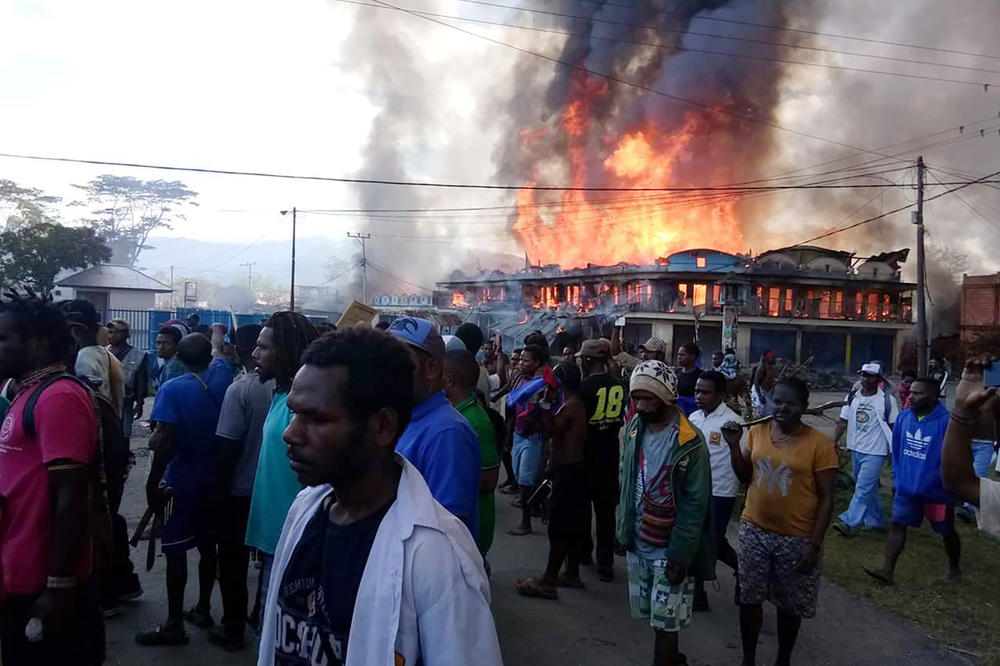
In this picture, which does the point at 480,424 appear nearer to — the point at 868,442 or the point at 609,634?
the point at 609,634

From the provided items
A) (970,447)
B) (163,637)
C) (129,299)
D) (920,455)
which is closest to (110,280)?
(129,299)

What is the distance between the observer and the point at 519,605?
17.3 ft

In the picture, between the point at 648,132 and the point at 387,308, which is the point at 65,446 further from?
the point at 648,132

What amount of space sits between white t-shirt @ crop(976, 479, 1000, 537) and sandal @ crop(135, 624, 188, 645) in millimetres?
4347

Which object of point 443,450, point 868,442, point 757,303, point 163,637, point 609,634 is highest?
point 757,303

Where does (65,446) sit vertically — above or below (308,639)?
above

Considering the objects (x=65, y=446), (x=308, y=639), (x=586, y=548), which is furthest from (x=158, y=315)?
(x=308, y=639)

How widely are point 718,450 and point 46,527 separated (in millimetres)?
4546

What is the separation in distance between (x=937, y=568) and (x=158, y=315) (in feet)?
68.0

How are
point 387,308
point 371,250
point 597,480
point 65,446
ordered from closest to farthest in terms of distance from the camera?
point 65,446 → point 597,480 → point 387,308 → point 371,250

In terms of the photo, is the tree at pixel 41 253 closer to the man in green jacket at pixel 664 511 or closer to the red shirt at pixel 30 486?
the red shirt at pixel 30 486

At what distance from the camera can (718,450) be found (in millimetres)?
5559

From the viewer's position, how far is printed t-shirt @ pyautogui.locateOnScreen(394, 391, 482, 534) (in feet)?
7.86

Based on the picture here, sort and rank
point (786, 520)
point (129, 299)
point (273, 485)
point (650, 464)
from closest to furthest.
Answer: point (273, 485) → point (650, 464) → point (786, 520) → point (129, 299)
